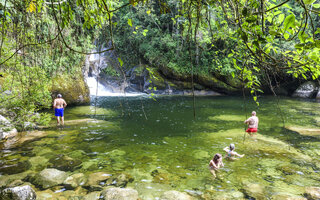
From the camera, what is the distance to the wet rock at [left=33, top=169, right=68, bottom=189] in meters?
4.94

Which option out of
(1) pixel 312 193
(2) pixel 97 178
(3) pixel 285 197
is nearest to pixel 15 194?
(2) pixel 97 178

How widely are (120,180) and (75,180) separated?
1.18 metres

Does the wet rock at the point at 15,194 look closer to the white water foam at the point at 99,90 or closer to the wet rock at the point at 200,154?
the wet rock at the point at 200,154

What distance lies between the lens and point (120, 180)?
542 cm

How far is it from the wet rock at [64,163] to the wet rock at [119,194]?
1983mm

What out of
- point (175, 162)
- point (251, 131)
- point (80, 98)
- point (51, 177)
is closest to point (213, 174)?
point (175, 162)

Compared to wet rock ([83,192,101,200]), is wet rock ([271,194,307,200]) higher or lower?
lower

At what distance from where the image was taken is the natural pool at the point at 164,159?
5.09 metres

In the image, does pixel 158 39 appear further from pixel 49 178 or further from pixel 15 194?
pixel 15 194

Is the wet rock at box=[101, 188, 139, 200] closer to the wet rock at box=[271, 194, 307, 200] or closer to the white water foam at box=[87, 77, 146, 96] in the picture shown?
the wet rock at box=[271, 194, 307, 200]

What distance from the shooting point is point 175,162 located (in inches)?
267

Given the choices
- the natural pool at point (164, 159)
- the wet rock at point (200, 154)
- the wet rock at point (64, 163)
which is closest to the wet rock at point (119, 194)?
the natural pool at point (164, 159)

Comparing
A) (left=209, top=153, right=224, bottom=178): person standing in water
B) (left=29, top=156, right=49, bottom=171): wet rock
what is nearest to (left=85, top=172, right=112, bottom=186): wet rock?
(left=29, top=156, right=49, bottom=171): wet rock

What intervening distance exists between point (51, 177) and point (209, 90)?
24.8m
